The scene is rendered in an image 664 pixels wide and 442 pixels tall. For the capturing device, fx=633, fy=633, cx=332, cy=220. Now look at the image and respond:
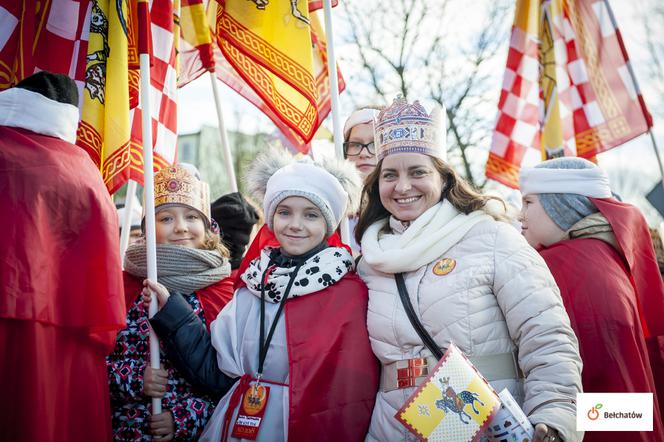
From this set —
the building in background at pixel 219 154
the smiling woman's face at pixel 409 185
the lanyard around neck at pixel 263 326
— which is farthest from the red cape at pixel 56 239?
A: the building in background at pixel 219 154

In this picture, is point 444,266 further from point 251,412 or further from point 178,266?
point 178,266

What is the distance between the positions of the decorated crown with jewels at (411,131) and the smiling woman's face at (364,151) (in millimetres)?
1175

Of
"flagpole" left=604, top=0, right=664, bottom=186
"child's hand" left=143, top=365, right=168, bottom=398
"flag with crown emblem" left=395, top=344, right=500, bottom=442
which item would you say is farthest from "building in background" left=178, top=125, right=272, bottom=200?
"flag with crown emblem" left=395, top=344, right=500, bottom=442

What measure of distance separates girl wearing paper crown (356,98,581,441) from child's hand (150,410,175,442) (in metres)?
1.02

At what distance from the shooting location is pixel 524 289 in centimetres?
259

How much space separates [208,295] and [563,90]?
428 centimetres

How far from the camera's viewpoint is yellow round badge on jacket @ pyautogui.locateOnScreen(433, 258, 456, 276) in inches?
109

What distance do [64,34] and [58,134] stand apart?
133 cm

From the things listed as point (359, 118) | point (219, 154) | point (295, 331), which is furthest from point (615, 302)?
point (219, 154)

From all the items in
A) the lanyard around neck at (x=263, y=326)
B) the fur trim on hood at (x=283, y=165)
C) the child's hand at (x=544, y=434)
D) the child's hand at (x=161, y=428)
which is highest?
the fur trim on hood at (x=283, y=165)

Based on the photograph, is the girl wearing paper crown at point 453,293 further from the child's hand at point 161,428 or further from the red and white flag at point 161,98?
the red and white flag at point 161,98

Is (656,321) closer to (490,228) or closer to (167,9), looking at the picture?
(490,228)

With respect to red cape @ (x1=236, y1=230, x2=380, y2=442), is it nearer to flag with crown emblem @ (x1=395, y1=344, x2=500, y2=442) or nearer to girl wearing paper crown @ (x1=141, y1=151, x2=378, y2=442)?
girl wearing paper crown @ (x1=141, y1=151, x2=378, y2=442)

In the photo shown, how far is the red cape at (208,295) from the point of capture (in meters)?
3.52
